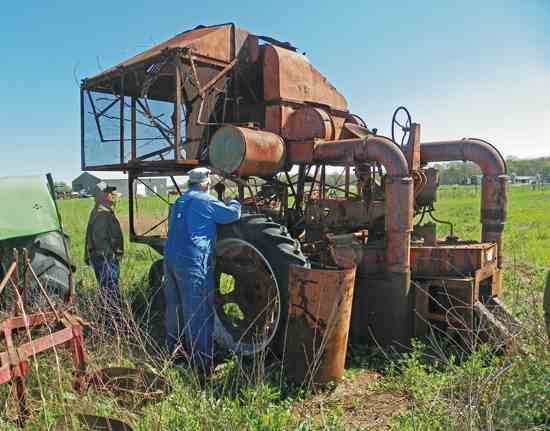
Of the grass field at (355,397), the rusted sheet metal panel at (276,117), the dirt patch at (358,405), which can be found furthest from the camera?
the rusted sheet metal panel at (276,117)

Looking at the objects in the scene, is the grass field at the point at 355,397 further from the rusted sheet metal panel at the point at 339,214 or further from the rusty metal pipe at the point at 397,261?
the rusted sheet metal panel at the point at 339,214

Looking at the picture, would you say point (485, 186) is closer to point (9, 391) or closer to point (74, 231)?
point (9, 391)

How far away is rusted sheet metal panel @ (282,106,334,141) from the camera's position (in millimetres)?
5680

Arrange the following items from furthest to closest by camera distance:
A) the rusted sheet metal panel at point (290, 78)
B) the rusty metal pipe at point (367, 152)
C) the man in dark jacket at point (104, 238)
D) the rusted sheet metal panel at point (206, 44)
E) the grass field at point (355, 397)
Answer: the man in dark jacket at point (104, 238)
the rusted sheet metal panel at point (290, 78)
the rusted sheet metal panel at point (206, 44)
the rusty metal pipe at point (367, 152)
the grass field at point (355, 397)

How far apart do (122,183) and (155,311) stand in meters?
72.5

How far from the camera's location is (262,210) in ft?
20.4

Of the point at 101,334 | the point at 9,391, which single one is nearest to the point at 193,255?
the point at 101,334

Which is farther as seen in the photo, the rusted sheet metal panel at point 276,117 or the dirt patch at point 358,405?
the rusted sheet metal panel at point 276,117

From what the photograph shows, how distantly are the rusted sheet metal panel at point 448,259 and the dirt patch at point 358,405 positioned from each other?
1382mm

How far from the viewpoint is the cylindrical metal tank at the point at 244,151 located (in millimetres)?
5027

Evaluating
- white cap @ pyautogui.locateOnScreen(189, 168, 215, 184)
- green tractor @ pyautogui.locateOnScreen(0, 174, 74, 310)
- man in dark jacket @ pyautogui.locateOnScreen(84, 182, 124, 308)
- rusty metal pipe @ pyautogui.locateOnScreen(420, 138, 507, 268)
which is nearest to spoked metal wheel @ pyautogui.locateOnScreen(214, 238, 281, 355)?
white cap @ pyautogui.locateOnScreen(189, 168, 215, 184)

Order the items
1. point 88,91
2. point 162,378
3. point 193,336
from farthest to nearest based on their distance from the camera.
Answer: point 88,91 < point 193,336 < point 162,378

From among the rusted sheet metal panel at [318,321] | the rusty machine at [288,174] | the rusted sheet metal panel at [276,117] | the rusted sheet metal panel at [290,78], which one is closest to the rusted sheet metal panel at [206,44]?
the rusty machine at [288,174]

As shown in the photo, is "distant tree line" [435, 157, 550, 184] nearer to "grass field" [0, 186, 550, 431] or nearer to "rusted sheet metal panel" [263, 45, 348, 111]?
"rusted sheet metal panel" [263, 45, 348, 111]
